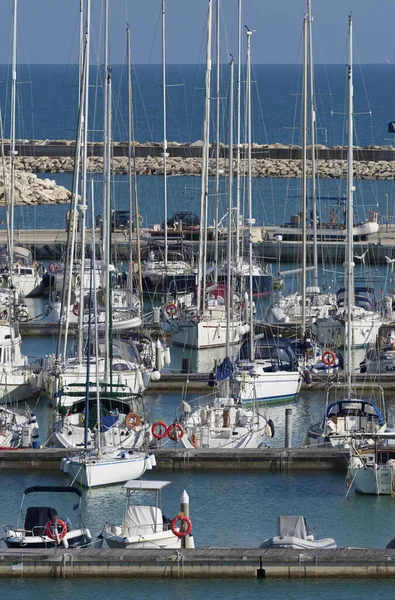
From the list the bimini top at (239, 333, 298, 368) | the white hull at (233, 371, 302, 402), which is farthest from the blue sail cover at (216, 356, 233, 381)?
the bimini top at (239, 333, 298, 368)

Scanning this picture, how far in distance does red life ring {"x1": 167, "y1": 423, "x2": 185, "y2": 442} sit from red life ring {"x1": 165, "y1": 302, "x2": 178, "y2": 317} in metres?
12.0

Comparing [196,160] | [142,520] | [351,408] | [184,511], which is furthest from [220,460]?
[196,160]

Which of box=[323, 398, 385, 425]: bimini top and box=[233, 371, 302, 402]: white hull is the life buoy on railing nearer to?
box=[233, 371, 302, 402]: white hull

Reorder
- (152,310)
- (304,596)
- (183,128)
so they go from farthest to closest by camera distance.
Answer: (183,128)
(152,310)
(304,596)

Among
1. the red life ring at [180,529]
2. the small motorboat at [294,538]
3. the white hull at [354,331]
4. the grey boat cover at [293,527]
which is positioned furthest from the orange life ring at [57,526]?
the white hull at [354,331]

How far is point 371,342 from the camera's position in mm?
39625

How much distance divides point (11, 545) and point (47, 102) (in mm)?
169668

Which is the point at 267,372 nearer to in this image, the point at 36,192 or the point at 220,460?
the point at 220,460

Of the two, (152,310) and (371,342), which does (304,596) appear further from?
(152,310)

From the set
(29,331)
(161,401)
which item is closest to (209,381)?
(161,401)

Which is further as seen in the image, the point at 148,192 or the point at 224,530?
the point at 148,192

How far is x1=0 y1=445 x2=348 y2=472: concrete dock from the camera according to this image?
28844 millimetres

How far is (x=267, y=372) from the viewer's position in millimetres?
34188

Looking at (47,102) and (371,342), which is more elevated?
(47,102)
